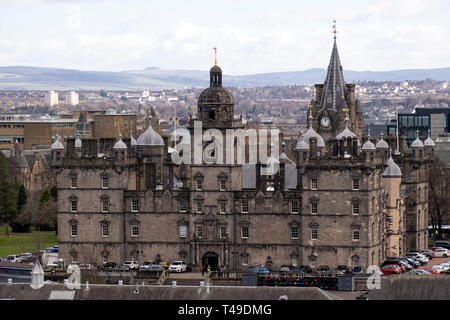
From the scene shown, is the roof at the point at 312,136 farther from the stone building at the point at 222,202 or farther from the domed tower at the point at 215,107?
the domed tower at the point at 215,107

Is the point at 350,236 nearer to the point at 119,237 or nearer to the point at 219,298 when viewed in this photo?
the point at 119,237

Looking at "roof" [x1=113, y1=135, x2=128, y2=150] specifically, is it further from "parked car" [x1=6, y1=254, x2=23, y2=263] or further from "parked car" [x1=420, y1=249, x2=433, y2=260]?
"parked car" [x1=420, y1=249, x2=433, y2=260]

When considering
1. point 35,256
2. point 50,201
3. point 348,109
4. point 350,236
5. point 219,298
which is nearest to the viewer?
point 219,298

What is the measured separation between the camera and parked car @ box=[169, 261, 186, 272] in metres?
144

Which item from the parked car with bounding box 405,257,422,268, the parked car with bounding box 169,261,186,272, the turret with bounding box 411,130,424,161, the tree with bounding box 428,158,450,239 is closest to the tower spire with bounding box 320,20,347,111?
the turret with bounding box 411,130,424,161

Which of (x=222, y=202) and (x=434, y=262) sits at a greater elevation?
(x=222, y=202)

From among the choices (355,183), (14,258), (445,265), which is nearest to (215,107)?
(355,183)

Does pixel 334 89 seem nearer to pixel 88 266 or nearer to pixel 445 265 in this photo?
pixel 445 265

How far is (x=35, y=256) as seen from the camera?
504ft

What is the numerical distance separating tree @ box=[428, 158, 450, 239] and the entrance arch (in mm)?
38770

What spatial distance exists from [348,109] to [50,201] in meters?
41.3

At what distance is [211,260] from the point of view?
146875mm

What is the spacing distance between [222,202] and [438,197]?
4143cm
